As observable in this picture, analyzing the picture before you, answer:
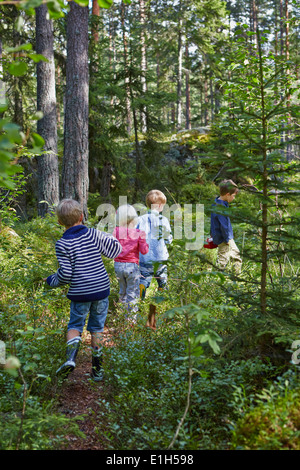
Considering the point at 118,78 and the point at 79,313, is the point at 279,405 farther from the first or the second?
the point at 118,78

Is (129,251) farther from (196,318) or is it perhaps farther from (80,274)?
(196,318)

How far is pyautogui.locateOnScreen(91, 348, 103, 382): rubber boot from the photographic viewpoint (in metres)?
3.60

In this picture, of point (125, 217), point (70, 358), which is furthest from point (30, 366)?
point (125, 217)

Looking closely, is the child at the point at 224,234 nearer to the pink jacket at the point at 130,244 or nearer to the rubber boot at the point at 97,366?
the pink jacket at the point at 130,244

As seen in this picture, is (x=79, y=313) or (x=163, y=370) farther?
(x=79, y=313)

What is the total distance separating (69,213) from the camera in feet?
12.5

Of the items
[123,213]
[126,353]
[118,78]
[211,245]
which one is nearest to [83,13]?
[118,78]

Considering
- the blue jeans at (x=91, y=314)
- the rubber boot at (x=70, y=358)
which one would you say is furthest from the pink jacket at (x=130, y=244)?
the rubber boot at (x=70, y=358)

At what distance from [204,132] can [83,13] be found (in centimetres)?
844

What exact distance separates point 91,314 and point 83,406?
91 cm

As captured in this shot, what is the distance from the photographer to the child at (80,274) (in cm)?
368

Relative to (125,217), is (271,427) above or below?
below

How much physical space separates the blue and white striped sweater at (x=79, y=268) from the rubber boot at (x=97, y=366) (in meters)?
0.52

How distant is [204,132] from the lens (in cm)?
1497
